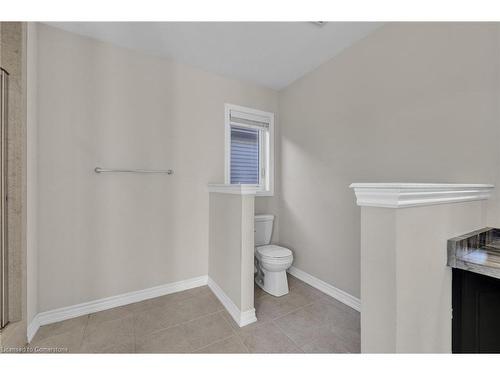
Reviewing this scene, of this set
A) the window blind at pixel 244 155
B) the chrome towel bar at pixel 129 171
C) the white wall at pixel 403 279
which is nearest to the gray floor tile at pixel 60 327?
the chrome towel bar at pixel 129 171

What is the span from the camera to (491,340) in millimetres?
906

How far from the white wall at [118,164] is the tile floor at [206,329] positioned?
25 centimetres

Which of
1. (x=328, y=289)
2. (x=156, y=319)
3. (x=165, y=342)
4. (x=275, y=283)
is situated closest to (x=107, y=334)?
(x=156, y=319)

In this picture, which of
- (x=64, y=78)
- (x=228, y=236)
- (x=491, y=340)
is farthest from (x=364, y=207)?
(x=64, y=78)

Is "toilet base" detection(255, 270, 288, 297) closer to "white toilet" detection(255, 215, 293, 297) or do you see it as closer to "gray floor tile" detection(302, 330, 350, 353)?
"white toilet" detection(255, 215, 293, 297)

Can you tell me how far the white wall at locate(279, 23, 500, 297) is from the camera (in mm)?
1179

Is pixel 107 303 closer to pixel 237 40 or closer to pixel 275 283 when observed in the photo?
pixel 275 283

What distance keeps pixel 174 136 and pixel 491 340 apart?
2.46m

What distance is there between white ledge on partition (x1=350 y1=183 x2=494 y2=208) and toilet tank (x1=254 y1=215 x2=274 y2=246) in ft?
5.49

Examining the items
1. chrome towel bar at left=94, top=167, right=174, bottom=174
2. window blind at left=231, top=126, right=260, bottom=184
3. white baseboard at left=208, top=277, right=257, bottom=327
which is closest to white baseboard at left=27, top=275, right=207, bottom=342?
white baseboard at left=208, top=277, right=257, bottom=327

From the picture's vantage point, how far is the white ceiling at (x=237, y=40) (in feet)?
5.30

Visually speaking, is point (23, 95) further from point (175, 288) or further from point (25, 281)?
point (175, 288)

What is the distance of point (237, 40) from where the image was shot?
1786 mm
